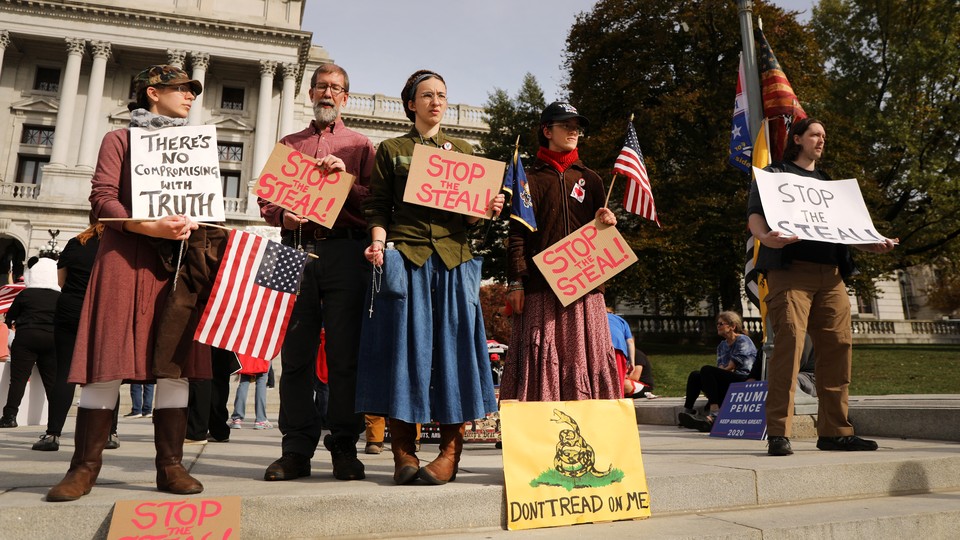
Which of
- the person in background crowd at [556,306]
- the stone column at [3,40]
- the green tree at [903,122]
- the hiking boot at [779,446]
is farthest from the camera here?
the stone column at [3,40]

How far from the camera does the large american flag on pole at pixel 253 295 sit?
11.1 feet

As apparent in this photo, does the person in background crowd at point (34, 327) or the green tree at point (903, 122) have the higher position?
the green tree at point (903, 122)

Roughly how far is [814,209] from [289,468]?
13.6 feet

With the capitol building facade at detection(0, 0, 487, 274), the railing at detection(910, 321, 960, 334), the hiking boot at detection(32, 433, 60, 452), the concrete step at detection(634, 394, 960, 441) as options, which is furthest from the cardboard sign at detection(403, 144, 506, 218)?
the railing at detection(910, 321, 960, 334)

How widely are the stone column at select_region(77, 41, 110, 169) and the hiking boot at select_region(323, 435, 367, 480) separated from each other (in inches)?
1441

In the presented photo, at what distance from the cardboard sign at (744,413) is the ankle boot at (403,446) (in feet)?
13.3

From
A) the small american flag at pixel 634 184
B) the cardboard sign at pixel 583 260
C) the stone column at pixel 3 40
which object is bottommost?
the cardboard sign at pixel 583 260

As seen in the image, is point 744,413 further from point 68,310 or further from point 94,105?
point 94,105

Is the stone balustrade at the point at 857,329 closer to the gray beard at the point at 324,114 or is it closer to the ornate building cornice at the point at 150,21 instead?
the gray beard at the point at 324,114

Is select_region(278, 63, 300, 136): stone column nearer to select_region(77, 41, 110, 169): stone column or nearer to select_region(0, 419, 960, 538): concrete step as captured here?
select_region(77, 41, 110, 169): stone column

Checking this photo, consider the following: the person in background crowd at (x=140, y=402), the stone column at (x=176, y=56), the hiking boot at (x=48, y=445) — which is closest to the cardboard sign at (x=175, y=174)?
the hiking boot at (x=48, y=445)

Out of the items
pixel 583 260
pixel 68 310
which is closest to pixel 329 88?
pixel 583 260

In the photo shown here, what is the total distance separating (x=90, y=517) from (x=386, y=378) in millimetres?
1467

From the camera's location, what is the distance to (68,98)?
3403cm
